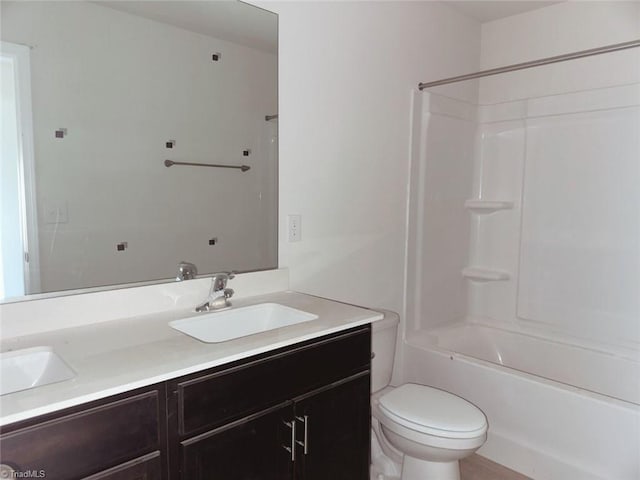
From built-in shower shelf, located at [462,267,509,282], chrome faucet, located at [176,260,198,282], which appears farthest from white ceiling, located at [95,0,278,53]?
built-in shower shelf, located at [462,267,509,282]

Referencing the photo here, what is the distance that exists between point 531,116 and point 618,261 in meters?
0.99

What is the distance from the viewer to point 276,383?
1333 millimetres

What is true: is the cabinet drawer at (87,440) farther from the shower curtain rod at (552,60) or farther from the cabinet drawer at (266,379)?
the shower curtain rod at (552,60)

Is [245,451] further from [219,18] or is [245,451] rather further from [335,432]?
[219,18]

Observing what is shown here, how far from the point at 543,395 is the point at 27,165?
2230mm

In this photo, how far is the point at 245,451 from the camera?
4.17 feet

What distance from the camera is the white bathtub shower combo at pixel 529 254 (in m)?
2.30

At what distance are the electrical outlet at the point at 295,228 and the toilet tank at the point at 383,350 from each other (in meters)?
0.52

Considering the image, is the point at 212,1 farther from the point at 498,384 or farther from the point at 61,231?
the point at 498,384

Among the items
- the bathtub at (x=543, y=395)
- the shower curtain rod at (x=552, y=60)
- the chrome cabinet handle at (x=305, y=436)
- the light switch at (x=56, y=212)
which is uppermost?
the shower curtain rod at (x=552, y=60)

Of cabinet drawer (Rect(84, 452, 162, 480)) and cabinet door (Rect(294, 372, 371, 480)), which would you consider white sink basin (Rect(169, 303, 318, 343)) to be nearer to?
cabinet door (Rect(294, 372, 371, 480))

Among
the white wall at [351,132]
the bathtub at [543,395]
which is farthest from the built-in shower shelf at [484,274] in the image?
the white wall at [351,132]

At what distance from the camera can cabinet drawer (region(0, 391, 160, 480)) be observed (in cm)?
90

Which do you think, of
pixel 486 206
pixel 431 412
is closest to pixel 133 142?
pixel 431 412
